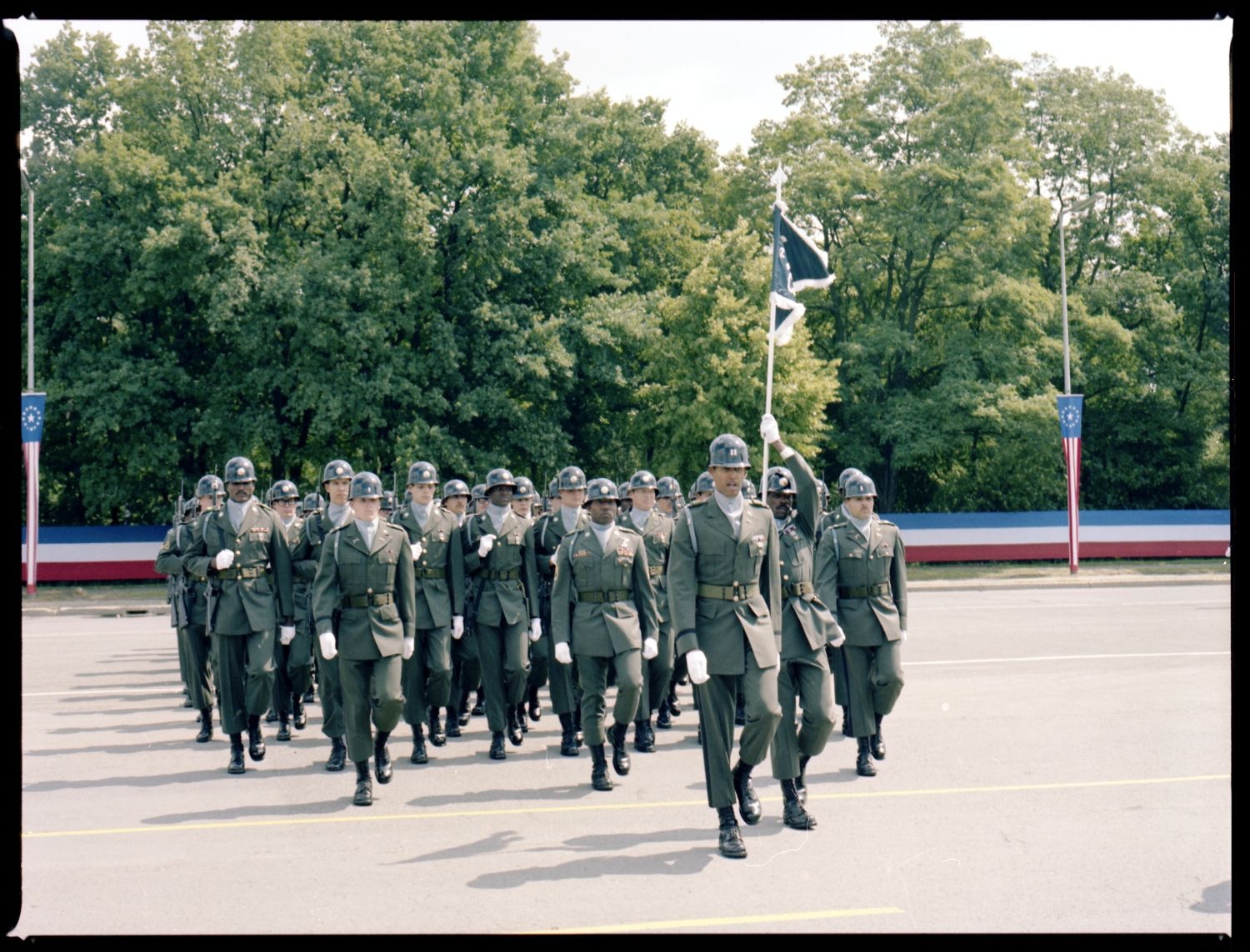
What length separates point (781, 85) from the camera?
A: 3734 cm

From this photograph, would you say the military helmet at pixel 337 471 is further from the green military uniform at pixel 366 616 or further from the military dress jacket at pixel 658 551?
the military dress jacket at pixel 658 551

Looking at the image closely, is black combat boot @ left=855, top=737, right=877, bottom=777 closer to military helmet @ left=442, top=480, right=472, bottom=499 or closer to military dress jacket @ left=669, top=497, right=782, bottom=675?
military dress jacket @ left=669, top=497, right=782, bottom=675

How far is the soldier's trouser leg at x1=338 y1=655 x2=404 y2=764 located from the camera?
329 inches

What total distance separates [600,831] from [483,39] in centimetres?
2983

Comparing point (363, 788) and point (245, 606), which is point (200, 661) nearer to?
point (245, 606)

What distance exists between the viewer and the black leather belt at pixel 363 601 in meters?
8.57

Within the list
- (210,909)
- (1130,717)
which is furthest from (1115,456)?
(210,909)

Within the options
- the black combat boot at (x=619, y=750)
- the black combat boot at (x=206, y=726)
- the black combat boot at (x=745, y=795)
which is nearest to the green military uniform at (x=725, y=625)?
the black combat boot at (x=745, y=795)

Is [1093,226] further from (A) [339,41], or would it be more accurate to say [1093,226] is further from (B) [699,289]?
(A) [339,41]

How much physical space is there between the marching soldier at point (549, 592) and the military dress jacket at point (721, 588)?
223cm

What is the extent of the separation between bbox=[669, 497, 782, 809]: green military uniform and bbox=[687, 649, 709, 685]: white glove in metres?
0.10

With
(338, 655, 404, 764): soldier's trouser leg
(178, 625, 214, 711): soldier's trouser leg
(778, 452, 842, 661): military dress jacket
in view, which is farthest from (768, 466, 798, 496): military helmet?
(178, 625, 214, 711): soldier's trouser leg

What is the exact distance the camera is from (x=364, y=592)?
338 inches

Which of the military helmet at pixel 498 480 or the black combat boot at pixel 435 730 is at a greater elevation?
the military helmet at pixel 498 480
